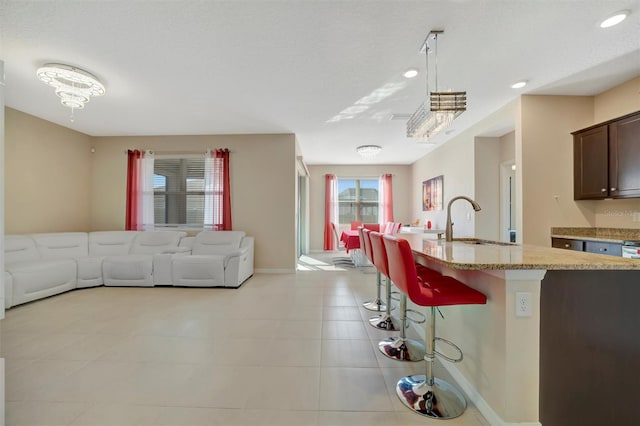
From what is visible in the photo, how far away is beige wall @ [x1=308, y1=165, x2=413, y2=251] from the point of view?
26.9 feet

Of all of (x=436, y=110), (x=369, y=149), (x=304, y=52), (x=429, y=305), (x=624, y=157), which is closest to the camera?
(x=429, y=305)

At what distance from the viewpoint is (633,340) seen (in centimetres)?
128

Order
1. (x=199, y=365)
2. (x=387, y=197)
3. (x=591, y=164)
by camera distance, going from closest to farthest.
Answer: (x=199, y=365)
(x=591, y=164)
(x=387, y=197)

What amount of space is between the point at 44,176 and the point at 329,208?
20.8 ft

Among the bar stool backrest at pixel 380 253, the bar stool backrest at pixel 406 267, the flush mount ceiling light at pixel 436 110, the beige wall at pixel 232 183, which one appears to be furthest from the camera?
the beige wall at pixel 232 183

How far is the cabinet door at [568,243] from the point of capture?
124 inches

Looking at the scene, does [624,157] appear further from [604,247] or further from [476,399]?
[476,399]

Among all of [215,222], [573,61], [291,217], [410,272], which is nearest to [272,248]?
[291,217]

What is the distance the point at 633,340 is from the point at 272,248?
455cm

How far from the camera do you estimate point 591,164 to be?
326 cm

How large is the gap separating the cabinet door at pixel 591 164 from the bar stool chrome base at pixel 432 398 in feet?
11.0

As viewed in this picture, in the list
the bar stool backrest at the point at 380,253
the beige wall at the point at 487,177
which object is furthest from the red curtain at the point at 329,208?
the bar stool backrest at the point at 380,253

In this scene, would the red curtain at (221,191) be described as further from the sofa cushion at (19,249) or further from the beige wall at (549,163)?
the beige wall at (549,163)

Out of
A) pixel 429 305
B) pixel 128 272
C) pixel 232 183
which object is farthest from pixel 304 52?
pixel 128 272
